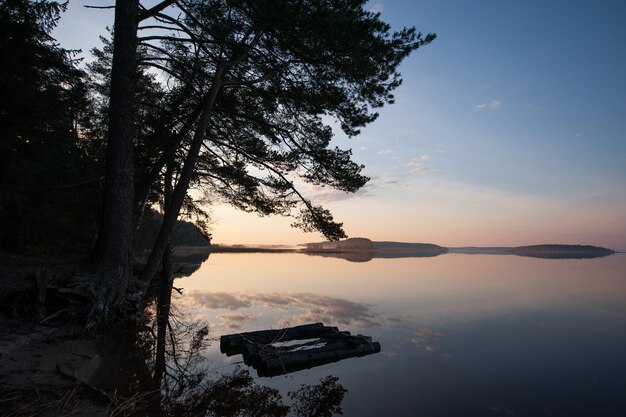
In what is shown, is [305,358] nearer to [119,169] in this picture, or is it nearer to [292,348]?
[292,348]

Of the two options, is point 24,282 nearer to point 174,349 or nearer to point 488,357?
point 174,349

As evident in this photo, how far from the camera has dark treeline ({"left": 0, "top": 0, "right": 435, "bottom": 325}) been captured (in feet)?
27.1

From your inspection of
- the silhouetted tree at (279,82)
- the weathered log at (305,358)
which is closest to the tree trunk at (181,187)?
the silhouetted tree at (279,82)

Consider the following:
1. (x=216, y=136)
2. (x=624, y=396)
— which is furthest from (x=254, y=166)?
(x=624, y=396)

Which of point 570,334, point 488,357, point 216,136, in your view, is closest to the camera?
point 488,357

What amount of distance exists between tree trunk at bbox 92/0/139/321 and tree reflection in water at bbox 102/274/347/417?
1.47 metres

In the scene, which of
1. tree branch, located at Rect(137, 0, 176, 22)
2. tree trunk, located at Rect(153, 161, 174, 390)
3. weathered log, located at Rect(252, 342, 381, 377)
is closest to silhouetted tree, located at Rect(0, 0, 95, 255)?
tree trunk, located at Rect(153, 161, 174, 390)

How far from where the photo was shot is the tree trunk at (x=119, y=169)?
27.0 ft

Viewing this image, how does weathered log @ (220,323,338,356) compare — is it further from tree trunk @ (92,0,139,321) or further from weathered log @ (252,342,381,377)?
tree trunk @ (92,0,139,321)

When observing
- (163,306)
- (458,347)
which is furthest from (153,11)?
(458,347)

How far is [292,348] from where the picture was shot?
29.3ft

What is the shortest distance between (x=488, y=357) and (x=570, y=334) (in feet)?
17.3

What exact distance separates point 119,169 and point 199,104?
459 cm

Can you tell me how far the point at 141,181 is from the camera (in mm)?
13258
